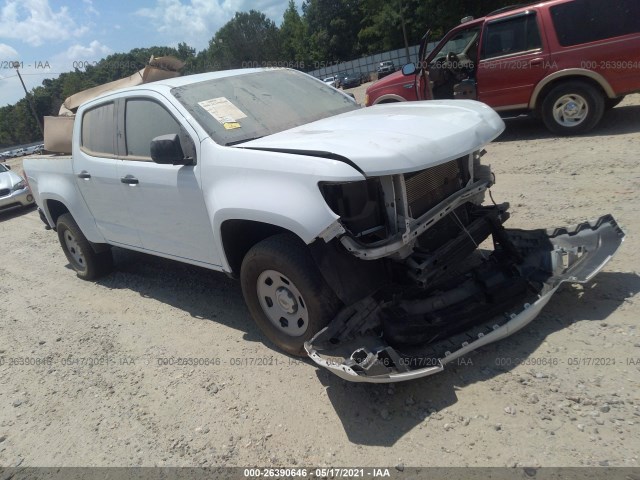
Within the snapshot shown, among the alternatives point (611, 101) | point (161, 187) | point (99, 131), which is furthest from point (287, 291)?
point (611, 101)

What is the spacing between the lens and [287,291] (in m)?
3.26

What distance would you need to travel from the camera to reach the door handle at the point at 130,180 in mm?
4104

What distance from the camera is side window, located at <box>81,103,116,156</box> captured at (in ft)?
14.7

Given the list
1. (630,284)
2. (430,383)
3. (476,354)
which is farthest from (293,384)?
(630,284)

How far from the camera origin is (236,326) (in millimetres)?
4125

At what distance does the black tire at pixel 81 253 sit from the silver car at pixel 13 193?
22.4ft

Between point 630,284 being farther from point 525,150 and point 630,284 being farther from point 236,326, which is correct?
point 525,150

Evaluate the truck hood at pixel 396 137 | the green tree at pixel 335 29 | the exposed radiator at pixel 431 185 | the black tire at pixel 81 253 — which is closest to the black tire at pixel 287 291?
the truck hood at pixel 396 137

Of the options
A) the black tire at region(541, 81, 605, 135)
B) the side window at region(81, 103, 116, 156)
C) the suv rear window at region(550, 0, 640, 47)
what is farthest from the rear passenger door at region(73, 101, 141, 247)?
the suv rear window at region(550, 0, 640, 47)

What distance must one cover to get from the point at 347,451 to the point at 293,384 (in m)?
0.73

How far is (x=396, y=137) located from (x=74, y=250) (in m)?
4.70

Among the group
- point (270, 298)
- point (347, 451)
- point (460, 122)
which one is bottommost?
point (347, 451)

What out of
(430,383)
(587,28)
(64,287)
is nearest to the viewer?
(430,383)

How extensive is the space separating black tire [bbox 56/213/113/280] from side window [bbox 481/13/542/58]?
6902mm
